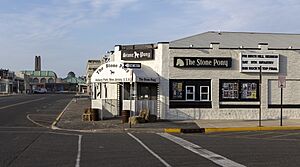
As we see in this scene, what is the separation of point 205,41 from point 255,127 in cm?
1679

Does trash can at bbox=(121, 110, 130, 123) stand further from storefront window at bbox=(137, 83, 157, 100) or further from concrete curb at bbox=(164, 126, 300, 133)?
concrete curb at bbox=(164, 126, 300, 133)

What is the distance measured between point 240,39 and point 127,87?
14.4 meters

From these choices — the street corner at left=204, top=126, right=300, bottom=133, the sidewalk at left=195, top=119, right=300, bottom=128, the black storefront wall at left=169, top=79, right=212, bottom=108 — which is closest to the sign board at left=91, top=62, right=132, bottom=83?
the black storefront wall at left=169, top=79, right=212, bottom=108

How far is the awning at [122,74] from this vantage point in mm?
28906

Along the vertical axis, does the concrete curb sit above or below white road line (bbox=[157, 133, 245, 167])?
below

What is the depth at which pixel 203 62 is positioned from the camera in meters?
29.9

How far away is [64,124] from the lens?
28.0 metres

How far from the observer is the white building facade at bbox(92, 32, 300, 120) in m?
29.8

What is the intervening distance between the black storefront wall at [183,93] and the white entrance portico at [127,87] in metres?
1.05

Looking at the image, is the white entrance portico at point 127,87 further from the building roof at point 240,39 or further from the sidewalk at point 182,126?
the building roof at point 240,39

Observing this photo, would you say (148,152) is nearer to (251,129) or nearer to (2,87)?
(251,129)

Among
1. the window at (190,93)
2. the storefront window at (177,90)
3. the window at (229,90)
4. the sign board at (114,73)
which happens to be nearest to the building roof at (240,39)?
the window at (229,90)

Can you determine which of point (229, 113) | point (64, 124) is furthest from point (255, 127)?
point (64, 124)

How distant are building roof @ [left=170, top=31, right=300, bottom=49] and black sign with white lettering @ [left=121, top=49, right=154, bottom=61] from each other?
7.69m
